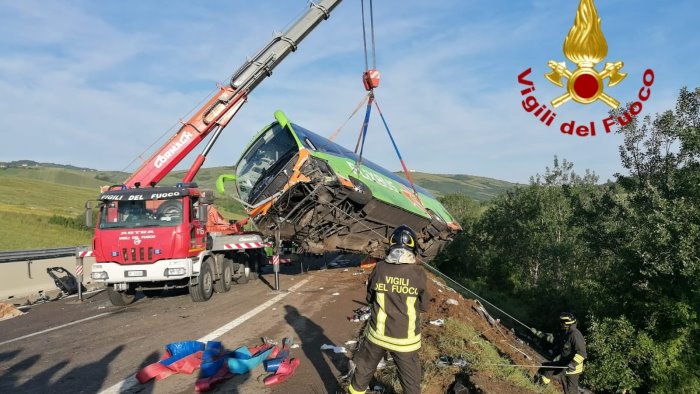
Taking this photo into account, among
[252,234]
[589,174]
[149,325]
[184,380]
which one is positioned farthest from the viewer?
[589,174]

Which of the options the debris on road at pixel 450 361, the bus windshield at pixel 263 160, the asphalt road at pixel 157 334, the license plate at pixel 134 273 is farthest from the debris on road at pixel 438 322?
the license plate at pixel 134 273

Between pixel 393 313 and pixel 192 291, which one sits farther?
pixel 192 291

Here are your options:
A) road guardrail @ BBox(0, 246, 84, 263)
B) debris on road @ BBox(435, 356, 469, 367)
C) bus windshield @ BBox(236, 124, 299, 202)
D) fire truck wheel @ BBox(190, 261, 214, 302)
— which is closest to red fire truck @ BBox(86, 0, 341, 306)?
fire truck wheel @ BBox(190, 261, 214, 302)

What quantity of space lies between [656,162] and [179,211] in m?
18.7

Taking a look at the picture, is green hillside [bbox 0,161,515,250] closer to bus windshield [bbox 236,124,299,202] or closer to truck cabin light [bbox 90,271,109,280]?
bus windshield [bbox 236,124,299,202]

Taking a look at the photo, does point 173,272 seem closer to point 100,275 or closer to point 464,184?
point 100,275

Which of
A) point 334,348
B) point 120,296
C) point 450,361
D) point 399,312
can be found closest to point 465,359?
point 450,361

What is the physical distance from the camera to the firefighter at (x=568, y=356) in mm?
6801

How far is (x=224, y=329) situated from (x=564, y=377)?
532cm

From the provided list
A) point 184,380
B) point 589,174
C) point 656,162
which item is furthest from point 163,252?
point 589,174

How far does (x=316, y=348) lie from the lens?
6.46 m

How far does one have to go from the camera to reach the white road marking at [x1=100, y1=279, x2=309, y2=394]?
4.83m

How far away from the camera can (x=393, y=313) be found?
3783 millimetres

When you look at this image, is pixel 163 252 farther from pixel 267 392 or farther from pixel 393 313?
pixel 393 313
